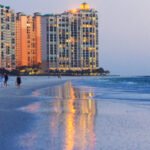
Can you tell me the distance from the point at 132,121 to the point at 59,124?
3.21 metres

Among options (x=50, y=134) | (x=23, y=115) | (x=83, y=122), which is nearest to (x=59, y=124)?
(x=83, y=122)

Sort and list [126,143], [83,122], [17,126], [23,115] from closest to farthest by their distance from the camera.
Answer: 1. [126,143]
2. [17,126]
3. [83,122]
4. [23,115]

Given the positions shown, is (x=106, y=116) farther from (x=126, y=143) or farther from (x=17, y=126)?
(x=126, y=143)

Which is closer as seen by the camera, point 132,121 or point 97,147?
point 97,147

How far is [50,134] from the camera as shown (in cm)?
1398

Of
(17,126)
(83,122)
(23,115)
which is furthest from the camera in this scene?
(23,115)

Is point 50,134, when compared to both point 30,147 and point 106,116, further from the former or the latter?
point 106,116

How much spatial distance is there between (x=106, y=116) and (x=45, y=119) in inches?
123

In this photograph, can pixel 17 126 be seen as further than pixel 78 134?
Yes

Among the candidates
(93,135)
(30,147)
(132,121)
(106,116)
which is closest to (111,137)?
(93,135)

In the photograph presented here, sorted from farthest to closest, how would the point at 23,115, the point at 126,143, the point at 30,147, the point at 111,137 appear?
the point at 23,115 < the point at 111,137 < the point at 126,143 < the point at 30,147

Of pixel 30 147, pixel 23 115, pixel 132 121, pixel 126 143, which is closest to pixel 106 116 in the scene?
pixel 132 121

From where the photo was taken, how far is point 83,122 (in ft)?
56.1

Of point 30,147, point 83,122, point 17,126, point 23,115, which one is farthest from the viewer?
point 23,115
